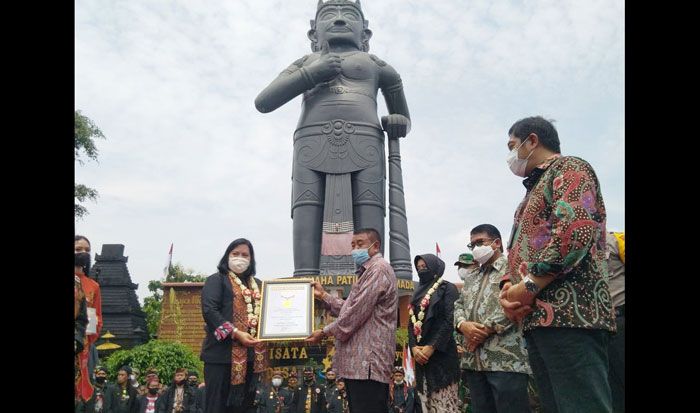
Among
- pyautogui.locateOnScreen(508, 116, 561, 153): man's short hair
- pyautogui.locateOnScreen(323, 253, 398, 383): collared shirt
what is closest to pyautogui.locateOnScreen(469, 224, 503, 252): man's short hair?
pyautogui.locateOnScreen(323, 253, 398, 383): collared shirt

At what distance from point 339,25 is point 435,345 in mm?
7343

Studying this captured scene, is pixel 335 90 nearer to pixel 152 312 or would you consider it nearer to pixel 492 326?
pixel 492 326

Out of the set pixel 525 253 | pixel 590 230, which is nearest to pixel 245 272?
pixel 525 253

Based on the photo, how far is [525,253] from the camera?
262 cm

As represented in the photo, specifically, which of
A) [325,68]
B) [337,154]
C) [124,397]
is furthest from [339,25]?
[124,397]

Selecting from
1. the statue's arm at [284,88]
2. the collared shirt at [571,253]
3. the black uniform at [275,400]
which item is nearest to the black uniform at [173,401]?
the black uniform at [275,400]

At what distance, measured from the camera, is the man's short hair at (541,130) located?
9.15 ft

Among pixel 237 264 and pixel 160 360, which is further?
pixel 160 360

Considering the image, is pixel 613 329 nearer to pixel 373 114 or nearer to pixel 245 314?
pixel 245 314

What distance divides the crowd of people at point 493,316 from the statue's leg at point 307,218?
449 cm

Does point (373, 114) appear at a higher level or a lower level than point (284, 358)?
higher

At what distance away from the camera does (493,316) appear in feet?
11.5
